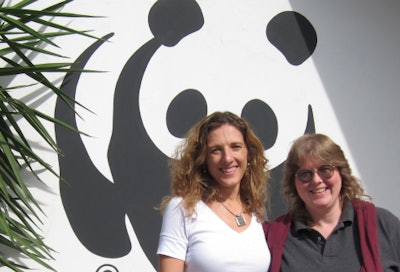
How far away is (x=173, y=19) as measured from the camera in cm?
424

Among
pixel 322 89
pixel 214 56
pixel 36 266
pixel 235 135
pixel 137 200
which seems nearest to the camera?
pixel 235 135

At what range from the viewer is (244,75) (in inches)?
173

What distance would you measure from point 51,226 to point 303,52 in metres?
2.17

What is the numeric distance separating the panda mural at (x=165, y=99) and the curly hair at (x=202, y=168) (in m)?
1.50

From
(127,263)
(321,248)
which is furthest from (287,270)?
(127,263)

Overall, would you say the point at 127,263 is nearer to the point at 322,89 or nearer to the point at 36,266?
the point at 36,266

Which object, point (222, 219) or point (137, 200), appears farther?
point (137, 200)

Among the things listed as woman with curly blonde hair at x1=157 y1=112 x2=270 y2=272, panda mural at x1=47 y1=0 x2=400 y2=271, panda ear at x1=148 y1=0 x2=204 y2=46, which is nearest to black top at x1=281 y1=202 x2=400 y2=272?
woman with curly blonde hair at x1=157 y1=112 x2=270 y2=272

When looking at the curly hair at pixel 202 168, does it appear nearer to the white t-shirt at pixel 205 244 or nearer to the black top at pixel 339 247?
the white t-shirt at pixel 205 244

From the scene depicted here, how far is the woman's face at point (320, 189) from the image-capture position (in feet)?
7.77

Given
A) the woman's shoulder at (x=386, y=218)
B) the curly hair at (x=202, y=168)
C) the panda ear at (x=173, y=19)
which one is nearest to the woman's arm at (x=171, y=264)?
the curly hair at (x=202, y=168)

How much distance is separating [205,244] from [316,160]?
523 mm

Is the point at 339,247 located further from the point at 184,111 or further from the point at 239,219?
the point at 184,111

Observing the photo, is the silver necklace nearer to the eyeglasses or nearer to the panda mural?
the eyeglasses
